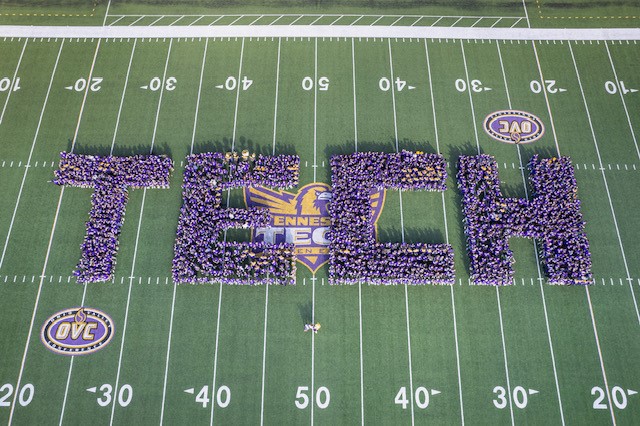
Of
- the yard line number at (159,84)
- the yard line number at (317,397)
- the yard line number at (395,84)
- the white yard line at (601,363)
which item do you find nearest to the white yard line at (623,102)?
the white yard line at (601,363)

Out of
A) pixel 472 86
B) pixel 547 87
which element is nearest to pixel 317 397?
pixel 472 86

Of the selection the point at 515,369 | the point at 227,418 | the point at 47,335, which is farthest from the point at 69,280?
the point at 515,369

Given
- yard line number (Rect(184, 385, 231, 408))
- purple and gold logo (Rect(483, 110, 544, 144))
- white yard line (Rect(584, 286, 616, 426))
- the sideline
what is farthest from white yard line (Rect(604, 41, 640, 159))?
yard line number (Rect(184, 385, 231, 408))

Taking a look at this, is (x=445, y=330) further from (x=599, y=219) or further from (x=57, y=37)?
(x=57, y=37)

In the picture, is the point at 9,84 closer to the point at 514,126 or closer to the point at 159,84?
the point at 159,84

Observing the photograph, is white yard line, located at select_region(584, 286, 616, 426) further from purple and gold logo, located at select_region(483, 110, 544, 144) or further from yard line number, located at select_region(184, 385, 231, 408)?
→ yard line number, located at select_region(184, 385, 231, 408)

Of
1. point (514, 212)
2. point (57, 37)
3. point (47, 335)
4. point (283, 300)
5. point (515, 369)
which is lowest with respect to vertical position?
point (515, 369)
